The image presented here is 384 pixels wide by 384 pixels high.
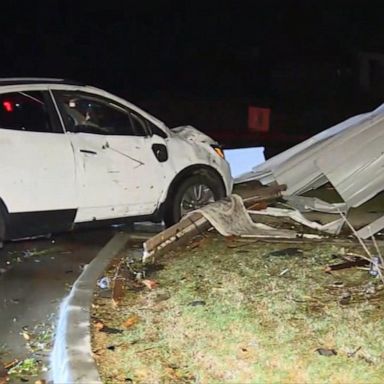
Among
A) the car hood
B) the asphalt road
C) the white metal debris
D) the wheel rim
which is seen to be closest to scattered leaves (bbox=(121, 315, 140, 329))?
the asphalt road

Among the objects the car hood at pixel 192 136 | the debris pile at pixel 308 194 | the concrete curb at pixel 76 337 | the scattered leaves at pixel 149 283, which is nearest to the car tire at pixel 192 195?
the debris pile at pixel 308 194

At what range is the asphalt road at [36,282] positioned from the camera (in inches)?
244

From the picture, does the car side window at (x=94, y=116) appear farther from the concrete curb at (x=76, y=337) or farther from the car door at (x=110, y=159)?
the concrete curb at (x=76, y=337)

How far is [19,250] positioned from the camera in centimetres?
885

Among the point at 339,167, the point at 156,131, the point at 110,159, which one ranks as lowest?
the point at 339,167

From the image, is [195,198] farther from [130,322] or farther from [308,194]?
[130,322]

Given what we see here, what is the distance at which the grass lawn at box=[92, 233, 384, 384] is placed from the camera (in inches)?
205

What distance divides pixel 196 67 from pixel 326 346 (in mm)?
28834

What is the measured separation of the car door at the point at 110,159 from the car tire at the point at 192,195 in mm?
248

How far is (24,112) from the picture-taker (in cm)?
827

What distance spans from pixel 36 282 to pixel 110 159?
1727mm

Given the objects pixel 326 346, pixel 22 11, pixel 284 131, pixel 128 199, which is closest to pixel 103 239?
pixel 128 199

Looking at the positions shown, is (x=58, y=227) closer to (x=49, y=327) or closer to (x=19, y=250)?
(x=19, y=250)

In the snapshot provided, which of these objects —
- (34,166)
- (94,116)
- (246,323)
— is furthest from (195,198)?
(246,323)
